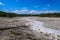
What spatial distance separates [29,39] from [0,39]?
2.16m

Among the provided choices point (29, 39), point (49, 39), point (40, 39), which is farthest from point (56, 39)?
point (29, 39)

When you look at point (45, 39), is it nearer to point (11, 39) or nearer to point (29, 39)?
point (29, 39)

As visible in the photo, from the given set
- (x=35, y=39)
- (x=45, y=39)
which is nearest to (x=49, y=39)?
(x=45, y=39)

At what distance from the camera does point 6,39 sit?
9539mm

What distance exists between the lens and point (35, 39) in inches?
384

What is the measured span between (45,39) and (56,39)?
33.2 inches

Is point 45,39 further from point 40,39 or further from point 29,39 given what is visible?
point 29,39

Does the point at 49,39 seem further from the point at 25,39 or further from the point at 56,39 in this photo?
the point at 25,39

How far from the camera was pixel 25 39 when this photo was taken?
32.1 ft

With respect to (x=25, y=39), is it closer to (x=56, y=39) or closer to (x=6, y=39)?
(x=6, y=39)

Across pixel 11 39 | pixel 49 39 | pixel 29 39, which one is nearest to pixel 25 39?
pixel 29 39

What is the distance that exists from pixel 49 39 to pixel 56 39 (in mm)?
532

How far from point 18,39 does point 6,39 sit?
Result: 2.91 feet

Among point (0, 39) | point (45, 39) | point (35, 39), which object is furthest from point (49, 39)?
point (0, 39)
